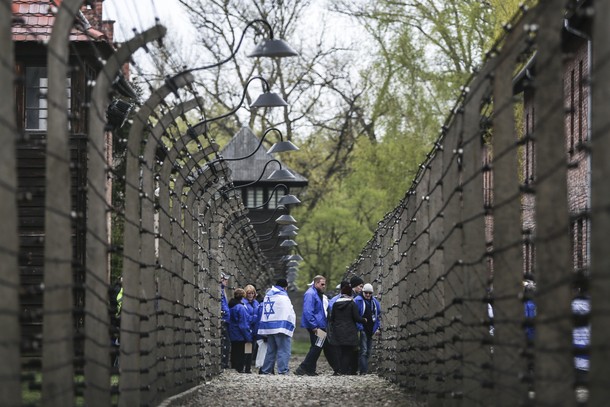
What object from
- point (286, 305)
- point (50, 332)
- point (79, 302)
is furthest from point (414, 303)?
point (79, 302)

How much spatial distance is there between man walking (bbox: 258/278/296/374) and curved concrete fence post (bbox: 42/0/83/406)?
16173mm

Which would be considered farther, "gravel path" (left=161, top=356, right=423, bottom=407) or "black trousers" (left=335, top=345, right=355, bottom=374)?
"black trousers" (left=335, top=345, right=355, bottom=374)

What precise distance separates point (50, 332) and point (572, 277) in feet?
9.19

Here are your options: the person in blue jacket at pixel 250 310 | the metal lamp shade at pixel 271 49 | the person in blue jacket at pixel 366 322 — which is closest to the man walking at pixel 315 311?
the person in blue jacket at pixel 366 322

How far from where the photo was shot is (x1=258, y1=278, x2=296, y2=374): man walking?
24688mm

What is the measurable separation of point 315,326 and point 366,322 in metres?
0.83

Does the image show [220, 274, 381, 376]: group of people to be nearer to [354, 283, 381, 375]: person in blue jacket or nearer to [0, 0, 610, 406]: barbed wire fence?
[354, 283, 381, 375]: person in blue jacket

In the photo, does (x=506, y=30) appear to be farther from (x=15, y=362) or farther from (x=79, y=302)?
(x=79, y=302)

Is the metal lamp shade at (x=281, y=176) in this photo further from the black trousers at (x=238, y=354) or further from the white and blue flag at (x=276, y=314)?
the white and blue flag at (x=276, y=314)

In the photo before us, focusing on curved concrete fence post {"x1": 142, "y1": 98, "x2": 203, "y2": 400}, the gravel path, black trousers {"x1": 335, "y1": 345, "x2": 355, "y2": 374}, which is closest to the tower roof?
black trousers {"x1": 335, "y1": 345, "x2": 355, "y2": 374}

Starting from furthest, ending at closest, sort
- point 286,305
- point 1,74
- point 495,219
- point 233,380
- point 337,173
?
point 337,173 → point 286,305 → point 233,380 → point 495,219 → point 1,74

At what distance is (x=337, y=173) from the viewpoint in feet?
202

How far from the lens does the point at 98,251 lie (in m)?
9.76

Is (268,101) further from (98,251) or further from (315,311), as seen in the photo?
(98,251)
